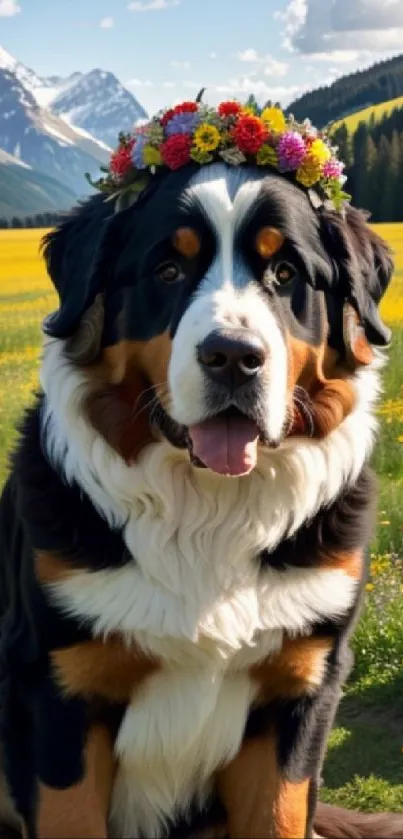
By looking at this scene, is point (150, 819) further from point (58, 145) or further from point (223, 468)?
point (58, 145)

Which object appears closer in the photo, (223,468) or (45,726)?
(223,468)

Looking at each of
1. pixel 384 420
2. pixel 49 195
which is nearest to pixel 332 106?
pixel 384 420

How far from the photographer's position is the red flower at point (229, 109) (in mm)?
3074

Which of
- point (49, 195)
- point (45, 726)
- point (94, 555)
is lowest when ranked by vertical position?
point (49, 195)

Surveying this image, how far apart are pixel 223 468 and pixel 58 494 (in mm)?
549

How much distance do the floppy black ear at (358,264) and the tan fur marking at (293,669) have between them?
0.89m

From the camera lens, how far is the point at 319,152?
3.05 meters

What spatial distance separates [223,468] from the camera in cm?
285

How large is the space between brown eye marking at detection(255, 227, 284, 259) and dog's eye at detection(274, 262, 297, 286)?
0.06 metres

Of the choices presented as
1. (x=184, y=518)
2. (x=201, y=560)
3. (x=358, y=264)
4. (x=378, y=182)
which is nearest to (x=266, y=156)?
(x=358, y=264)

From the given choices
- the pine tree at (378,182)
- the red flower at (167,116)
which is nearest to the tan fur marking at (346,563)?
the red flower at (167,116)

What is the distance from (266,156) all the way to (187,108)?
0.99 feet

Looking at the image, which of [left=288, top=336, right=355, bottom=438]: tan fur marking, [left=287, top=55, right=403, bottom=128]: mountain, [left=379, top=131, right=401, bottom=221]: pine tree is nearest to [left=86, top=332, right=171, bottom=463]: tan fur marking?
[left=288, top=336, right=355, bottom=438]: tan fur marking

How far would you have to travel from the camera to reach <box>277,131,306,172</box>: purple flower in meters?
3.00
